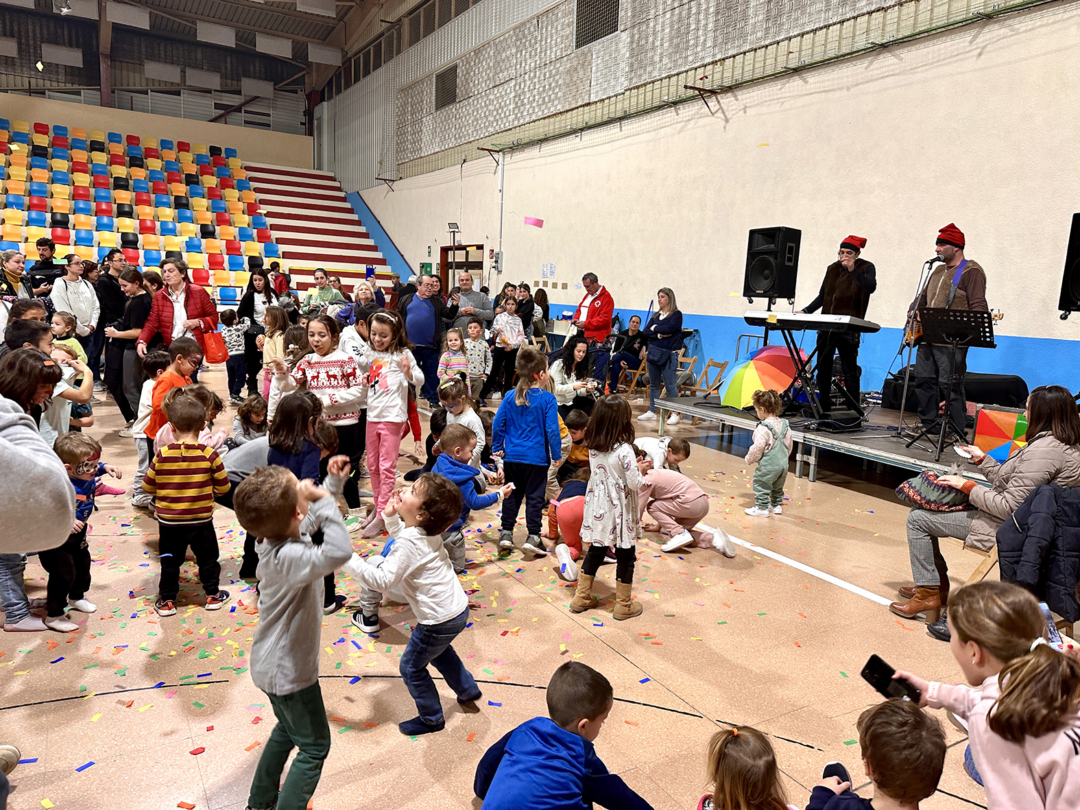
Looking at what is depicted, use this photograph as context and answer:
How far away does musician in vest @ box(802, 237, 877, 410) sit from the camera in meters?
6.92

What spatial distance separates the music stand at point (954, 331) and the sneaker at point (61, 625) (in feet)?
18.4

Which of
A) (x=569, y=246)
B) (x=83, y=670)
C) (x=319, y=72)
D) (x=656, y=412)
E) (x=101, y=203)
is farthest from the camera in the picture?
(x=319, y=72)

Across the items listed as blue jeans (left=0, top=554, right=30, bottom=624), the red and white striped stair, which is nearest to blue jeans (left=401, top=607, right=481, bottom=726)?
blue jeans (left=0, top=554, right=30, bottom=624)

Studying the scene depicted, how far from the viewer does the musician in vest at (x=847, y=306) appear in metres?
6.92

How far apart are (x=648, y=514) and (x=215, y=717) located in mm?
3119

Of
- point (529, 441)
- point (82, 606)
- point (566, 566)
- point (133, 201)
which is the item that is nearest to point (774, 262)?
point (529, 441)

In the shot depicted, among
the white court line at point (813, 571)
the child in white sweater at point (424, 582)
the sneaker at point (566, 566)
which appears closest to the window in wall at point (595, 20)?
the white court line at point (813, 571)

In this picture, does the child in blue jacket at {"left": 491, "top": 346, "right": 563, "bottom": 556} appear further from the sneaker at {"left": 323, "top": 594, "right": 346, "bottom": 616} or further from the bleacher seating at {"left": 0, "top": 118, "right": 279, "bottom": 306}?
the bleacher seating at {"left": 0, "top": 118, "right": 279, "bottom": 306}

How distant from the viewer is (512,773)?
181cm

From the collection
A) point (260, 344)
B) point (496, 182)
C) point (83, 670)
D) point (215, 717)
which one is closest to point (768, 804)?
point (215, 717)

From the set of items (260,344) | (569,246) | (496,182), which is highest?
(496,182)

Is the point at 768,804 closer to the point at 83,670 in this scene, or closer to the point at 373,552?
the point at 83,670

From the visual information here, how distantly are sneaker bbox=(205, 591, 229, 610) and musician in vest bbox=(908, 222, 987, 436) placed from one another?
17.6ft

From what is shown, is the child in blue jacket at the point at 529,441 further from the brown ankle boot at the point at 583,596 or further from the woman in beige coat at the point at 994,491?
the woman in beige coat at the point at 994,491
